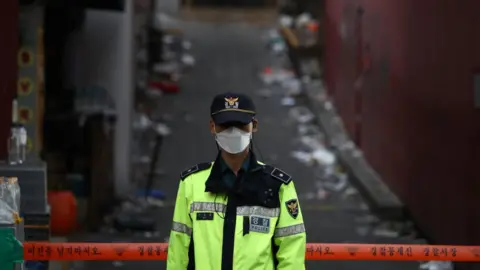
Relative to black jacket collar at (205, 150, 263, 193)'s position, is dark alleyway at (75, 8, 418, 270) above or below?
above

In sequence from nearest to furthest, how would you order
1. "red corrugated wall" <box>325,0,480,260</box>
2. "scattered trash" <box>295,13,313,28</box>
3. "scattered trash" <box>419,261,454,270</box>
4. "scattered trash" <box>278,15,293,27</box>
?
1. "scattered trash" <box>419,261,454,270</box>
2. "red corrugated wall" <box>325,0,480,260</box>
3. "scattered trash" <box>295,13,313,28</box>
4. "scattered trash" <box>278,15,293,27</box>

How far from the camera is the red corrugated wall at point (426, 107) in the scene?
37.6 feet

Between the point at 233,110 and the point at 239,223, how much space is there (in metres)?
0.53

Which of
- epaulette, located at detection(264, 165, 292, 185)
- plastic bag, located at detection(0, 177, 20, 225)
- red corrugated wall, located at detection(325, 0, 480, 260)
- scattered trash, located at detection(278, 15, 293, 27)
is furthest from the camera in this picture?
scattered trash, located at detection(278, 15, 293, 27)

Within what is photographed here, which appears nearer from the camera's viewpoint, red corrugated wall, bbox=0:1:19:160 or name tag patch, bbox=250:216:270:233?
name tag patch, bbox=250:216:270:233

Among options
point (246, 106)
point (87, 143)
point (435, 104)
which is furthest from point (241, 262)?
point (87, 143)

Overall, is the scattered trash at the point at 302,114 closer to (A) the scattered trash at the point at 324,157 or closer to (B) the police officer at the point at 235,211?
(A) the scattered trash at the point at 324,157

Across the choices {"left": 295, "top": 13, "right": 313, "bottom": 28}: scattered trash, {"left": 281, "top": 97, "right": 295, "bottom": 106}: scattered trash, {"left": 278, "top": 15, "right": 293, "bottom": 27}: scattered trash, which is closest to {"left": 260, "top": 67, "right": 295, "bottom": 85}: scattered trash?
{"left": 281, "top": 97, "right": 295, "bottom": 106}: scattered trash

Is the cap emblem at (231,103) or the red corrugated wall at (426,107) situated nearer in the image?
the cap emblem at (231,103)

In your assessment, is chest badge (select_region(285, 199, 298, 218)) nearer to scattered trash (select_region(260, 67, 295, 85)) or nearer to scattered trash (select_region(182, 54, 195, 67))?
scattered trash (select_region(260, 67, 295, 85))

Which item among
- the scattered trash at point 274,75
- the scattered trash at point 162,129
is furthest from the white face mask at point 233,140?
the scattered trash at point 274,75

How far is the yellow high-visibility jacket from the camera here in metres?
5.09

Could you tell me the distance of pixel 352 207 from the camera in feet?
52.9

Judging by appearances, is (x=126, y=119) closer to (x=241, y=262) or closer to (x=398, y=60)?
(x=398, y=60)
